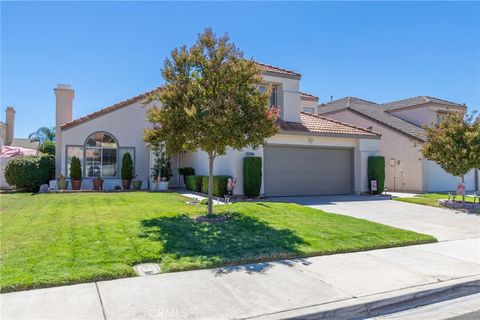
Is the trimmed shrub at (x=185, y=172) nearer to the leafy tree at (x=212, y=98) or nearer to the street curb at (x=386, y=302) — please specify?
the leafy tree at (x=212, y=98)

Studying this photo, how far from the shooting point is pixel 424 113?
2541 centimetres

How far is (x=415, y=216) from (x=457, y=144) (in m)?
4.54

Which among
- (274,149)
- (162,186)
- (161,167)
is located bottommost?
(162,186)

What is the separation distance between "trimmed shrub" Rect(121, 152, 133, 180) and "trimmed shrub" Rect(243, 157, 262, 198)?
805 centimetres

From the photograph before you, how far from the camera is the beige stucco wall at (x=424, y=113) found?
25.0m

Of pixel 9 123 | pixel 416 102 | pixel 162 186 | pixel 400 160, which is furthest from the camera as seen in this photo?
pixel 9 123

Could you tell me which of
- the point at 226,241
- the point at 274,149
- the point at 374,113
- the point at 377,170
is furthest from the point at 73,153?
the point at 374,113

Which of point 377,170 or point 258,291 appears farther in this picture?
point 377,170

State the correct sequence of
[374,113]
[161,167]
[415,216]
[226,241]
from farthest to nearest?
1. [374,113]
2. [161,167]
3. [415,216]
4. [226,241]

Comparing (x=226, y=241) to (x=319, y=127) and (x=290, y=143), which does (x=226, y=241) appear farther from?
(x=319, y=127)

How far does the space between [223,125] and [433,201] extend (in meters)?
12.1

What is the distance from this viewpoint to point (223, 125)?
8453mm

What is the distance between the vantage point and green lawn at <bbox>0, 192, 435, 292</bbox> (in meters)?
5.54

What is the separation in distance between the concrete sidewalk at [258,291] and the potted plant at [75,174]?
14.8 metres
